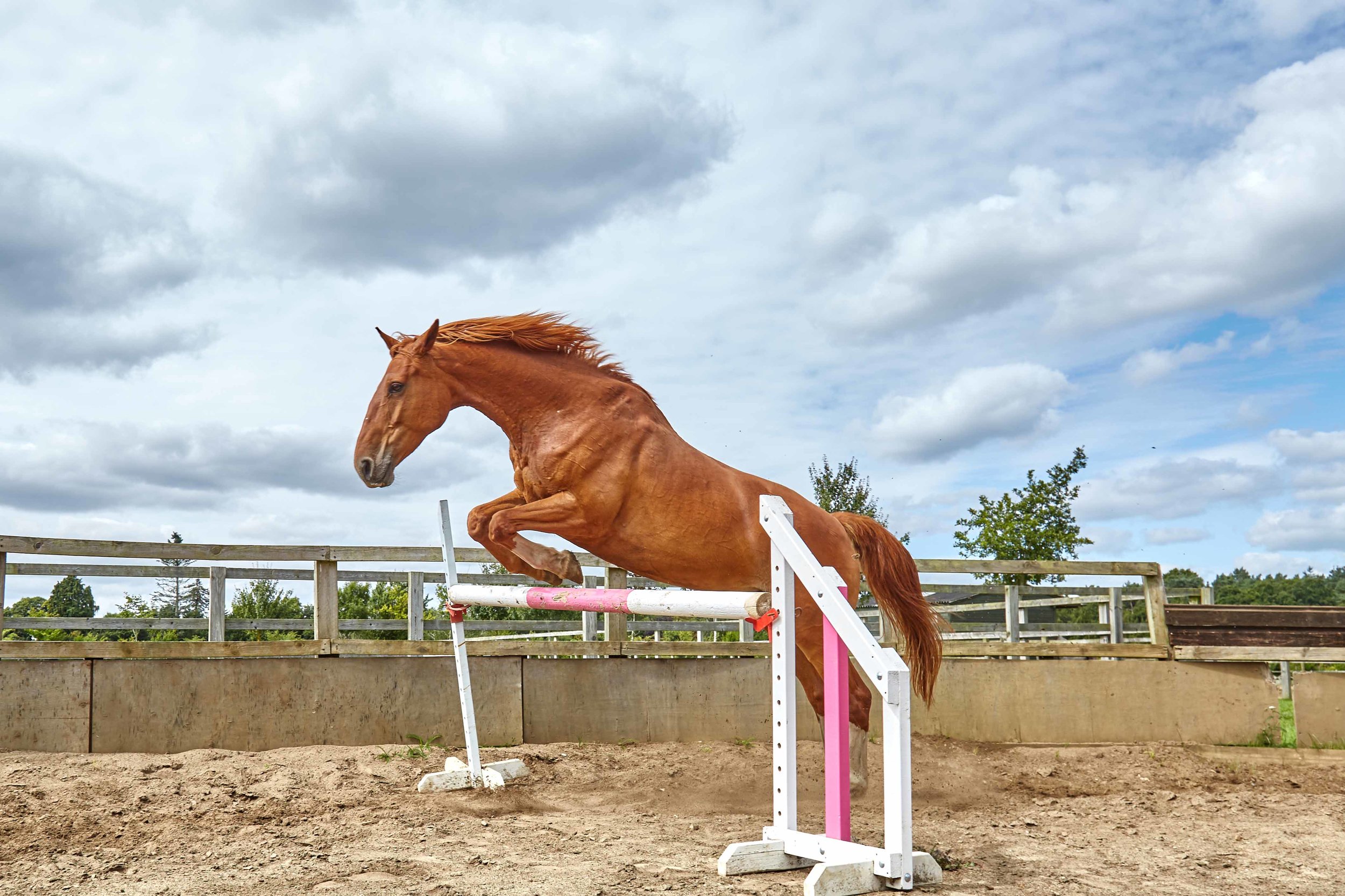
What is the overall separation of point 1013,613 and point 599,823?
5.60 meters

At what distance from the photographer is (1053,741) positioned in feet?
26.0

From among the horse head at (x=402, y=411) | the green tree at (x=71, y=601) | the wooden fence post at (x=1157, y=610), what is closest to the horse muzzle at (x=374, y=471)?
the horse head at (x=402, y=411)

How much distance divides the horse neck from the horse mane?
0.08 meters

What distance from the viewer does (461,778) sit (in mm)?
5230

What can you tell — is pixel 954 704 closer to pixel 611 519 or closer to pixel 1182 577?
pixel 611 519

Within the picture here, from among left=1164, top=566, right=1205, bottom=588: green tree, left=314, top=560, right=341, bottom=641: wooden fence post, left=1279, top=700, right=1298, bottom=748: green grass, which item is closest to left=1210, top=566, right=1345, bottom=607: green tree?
left=1164, top=566, right=1205, bottom=588: green tree

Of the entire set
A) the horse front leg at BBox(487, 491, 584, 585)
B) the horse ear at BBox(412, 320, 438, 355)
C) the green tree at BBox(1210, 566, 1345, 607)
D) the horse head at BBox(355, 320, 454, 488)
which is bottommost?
the green tree at BBox(1210, 566, 1345, 607)

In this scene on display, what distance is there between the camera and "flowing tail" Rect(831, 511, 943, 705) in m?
5.05

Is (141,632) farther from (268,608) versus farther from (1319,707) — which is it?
(1319,707)

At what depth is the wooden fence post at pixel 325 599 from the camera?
6832mm

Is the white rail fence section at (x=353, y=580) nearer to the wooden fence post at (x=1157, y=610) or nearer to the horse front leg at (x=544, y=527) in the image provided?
the wooden fence post at (x=1157, y=610)

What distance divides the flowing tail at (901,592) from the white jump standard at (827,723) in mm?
1690

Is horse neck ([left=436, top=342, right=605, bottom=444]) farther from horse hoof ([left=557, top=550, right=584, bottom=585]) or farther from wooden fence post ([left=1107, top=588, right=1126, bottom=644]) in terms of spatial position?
wooden fence post ([left=1107, top=588, right=1126, bottom=644])

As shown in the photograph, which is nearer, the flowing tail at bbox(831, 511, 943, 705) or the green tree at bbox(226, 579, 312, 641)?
the flowing tail at bbox(831, 511, 943, 705)
